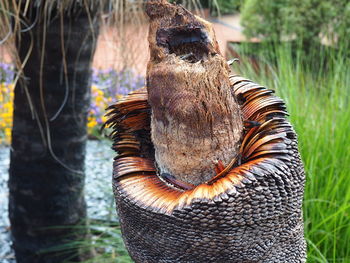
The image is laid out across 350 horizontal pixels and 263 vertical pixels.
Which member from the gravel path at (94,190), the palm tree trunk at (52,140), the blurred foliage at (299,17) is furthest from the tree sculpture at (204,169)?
the blurred foliage at (299,17)

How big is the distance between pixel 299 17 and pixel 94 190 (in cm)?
252

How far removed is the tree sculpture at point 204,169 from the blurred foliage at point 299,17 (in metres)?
3.52

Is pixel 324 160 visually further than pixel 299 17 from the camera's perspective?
No

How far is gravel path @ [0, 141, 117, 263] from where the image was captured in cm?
215

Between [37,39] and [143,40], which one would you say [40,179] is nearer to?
[37,39]

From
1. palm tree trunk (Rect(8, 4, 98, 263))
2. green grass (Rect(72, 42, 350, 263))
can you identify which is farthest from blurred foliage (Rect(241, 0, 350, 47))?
palm tree trunk (Rect(8, 4, 98, 263))

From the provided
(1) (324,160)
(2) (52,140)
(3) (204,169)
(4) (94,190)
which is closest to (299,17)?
(4) (94,190)

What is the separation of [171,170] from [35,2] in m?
0.95

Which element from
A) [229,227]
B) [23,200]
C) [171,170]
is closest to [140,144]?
[171,170]

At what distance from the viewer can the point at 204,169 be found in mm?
642

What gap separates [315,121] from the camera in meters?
1.65

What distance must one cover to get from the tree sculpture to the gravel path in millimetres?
1246

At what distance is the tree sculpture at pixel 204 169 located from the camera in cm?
58

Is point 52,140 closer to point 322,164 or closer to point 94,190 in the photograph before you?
point 322,164
